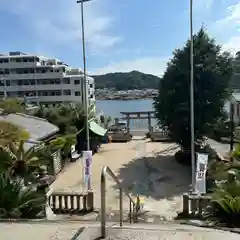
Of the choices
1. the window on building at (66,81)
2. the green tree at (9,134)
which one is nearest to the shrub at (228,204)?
the green tree at (9,134)

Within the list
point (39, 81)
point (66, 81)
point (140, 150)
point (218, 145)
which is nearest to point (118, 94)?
point (39, 81)

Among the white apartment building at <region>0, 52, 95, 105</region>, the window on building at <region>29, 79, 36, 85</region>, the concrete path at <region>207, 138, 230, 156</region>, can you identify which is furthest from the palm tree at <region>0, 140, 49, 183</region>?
the window on building at <region>29, 79, 36, 85</region>

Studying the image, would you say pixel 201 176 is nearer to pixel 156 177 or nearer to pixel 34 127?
pixel 156 177

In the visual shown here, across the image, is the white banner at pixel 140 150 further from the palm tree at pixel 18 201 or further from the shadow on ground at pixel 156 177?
the palm tree at pixel 18 201

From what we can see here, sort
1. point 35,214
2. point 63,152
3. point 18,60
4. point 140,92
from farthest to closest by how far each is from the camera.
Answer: point 140,92
point 18,60
point 63,152
point 35,214

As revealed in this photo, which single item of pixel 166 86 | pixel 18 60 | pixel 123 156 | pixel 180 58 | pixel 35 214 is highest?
pixel 18 60

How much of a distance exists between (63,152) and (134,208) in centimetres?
1090

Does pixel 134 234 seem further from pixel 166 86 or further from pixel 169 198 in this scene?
pixel 166 86

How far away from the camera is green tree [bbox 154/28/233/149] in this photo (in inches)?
827

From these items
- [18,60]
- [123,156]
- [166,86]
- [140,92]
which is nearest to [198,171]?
[166,86]

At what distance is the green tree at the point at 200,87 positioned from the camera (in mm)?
21016

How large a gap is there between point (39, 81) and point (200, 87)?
51.5m

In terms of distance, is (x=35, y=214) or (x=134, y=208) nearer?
(x=35, y=214)

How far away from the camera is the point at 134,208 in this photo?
11328mm
